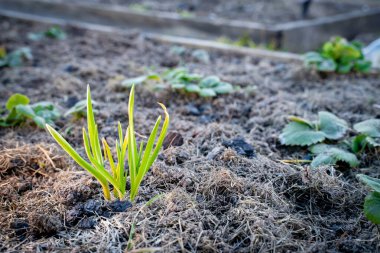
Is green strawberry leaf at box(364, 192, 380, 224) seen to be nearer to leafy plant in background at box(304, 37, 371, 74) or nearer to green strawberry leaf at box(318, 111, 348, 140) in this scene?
green strawberry leaf at box(318, 111, 348, 140)

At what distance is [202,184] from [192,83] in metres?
1.17

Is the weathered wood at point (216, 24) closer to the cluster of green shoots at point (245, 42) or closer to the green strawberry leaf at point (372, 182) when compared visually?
the cluster of green shoots at point (245, 42)

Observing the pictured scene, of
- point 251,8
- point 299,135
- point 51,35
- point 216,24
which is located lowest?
point 299,135

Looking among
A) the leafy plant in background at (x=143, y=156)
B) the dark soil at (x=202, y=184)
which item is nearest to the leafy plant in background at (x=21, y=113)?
the dark soil at (x=202, y=184)

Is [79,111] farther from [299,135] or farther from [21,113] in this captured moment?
[299,135]

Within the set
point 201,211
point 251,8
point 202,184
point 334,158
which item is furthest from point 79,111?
point 251,8

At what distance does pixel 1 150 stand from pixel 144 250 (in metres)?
1.06

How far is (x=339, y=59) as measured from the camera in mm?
2918

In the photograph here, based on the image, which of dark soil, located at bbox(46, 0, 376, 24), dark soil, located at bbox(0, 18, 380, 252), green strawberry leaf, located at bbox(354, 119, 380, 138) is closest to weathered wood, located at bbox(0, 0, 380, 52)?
dark soil, located at bbox(46, 0, 376, 24)

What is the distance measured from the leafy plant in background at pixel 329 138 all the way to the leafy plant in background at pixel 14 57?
235cm

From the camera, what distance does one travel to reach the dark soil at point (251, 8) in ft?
16.5

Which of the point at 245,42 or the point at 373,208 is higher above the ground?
the point at 245,42

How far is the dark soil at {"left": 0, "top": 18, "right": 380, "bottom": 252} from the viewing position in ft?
4.18

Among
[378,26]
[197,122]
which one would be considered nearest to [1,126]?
[197,122]
